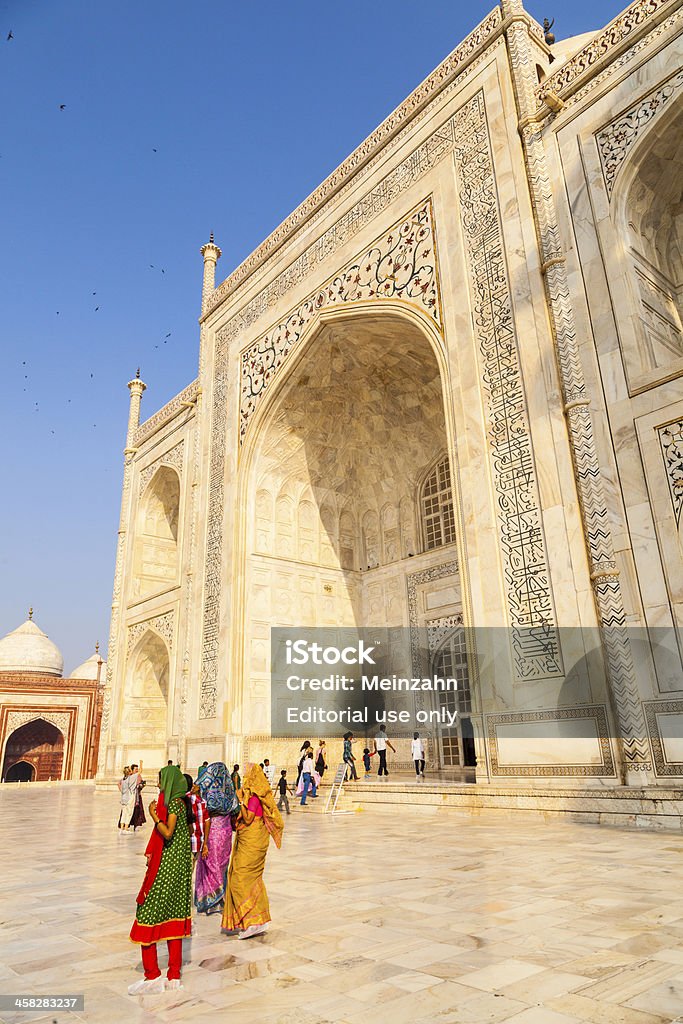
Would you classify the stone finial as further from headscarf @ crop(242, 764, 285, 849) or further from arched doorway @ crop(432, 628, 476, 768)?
headscarf @ crop(242, 764, 285, 849)

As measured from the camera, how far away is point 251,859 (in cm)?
297

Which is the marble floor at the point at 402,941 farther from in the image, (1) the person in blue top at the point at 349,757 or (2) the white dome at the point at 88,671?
(2) the white dome at the point at 88,671

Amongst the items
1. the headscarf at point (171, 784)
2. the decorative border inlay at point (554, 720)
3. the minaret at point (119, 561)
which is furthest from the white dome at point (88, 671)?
the headscarf at point (171, 784)

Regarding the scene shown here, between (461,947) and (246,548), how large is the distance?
9.45m

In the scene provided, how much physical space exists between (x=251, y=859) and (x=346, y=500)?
10.5m

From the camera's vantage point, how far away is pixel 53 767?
23.4 meters

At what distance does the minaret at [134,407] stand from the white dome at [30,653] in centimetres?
1170

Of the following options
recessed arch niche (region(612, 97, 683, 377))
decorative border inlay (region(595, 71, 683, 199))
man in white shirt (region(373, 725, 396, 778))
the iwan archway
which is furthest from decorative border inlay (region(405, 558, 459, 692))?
decorative border inlay (region(595, 71, 683, 199))

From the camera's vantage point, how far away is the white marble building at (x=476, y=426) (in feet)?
20.8

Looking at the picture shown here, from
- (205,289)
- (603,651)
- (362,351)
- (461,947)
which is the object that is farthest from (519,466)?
(205,289)

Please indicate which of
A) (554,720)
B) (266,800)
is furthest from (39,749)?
(266,800)

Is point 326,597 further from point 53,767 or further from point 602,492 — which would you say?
point 53,767

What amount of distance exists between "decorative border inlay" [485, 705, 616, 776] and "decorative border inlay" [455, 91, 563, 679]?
36 cm

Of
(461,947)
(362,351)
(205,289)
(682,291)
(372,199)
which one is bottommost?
(461,947)
